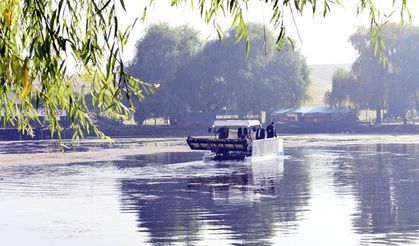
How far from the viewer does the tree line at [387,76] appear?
11175 cm

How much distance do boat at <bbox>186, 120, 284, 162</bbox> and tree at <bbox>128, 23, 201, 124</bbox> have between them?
55564 mm

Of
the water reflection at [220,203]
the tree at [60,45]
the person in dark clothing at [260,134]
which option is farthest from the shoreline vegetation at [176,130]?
the tree at [60,45]

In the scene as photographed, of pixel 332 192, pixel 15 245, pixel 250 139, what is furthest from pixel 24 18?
pixel 250 139

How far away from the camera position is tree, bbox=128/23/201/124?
370 feet

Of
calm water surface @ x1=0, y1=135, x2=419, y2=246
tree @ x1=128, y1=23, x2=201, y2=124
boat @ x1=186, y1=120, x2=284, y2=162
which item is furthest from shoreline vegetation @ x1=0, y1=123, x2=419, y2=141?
calm water surface @ x1=0, y1=135, x2=419, y2=246

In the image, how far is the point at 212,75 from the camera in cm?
11331

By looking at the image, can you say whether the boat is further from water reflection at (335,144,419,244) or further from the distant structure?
the distant structure

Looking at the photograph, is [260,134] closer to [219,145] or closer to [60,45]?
[219,145]

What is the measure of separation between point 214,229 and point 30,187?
615 inches

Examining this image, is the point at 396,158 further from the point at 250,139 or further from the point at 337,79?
the point at 337,79

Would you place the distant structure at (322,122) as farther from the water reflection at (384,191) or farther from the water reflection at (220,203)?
the water reflection at (220,203)

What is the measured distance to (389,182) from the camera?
38.8 meters

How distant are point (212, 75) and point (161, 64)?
6.36 m

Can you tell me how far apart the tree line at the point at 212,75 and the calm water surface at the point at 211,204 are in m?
60.9
